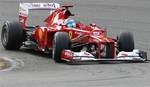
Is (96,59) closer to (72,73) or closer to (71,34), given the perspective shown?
(71,34)

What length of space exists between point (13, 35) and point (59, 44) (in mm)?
2737

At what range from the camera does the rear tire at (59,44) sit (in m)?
16.1

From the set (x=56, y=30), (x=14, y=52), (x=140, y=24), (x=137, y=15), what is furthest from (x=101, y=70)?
(x=137, y=15)

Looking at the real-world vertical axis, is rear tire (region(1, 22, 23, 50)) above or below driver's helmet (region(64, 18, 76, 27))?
below

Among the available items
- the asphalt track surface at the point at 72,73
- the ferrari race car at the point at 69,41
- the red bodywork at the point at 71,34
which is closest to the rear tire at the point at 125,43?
the ferrari race car at the point at 69,41

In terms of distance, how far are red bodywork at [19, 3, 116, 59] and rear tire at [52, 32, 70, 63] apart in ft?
2.44

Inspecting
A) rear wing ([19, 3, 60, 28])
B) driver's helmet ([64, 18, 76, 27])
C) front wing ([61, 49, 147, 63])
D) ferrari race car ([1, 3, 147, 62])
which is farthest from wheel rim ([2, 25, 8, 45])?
front wing ([61, 49, 147, 63])

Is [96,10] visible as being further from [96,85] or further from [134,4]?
[96,85]

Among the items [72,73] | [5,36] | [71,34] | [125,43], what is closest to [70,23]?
[71,34]

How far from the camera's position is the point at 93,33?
55.7 ft

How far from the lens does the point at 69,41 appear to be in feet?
53.5

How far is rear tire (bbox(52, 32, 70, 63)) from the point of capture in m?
16.1

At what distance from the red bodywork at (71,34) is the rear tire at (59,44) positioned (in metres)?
0.74

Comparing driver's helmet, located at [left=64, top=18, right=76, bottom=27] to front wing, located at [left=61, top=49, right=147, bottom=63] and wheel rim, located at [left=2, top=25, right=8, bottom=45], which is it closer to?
front wing, located at [left=61, top=49, right=147, bottom=63]
